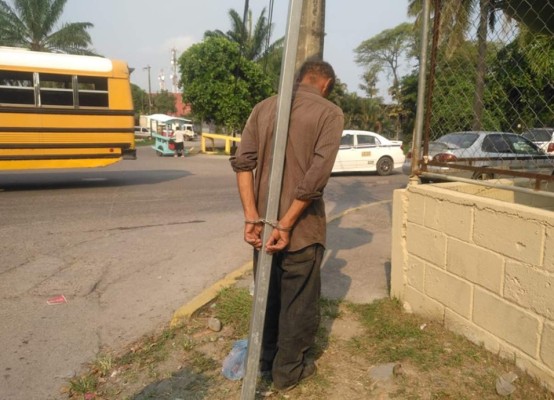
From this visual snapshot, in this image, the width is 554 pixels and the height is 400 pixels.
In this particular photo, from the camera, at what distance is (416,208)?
364 cm

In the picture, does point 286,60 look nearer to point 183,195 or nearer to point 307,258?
point 307,258

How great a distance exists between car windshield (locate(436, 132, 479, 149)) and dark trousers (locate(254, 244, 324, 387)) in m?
1.91

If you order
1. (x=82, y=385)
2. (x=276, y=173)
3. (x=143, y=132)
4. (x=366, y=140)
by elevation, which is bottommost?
(x=82, y=385)

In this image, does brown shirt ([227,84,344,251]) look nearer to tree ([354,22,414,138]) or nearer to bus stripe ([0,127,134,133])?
bus stripe ([0,127,134,133])

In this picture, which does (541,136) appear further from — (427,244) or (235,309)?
(235,309)

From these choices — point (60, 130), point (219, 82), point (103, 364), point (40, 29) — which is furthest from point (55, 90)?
point (40, 29)

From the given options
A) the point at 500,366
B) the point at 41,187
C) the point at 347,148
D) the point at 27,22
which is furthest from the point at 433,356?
the point at 27,22

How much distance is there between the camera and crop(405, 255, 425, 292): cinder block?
3609mm

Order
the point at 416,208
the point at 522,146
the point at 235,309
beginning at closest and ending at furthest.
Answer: the point at 416,208 → the point at 522,146 → the point at 235,309

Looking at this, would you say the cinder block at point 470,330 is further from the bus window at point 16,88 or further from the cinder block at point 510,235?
the bus window at point 16,88

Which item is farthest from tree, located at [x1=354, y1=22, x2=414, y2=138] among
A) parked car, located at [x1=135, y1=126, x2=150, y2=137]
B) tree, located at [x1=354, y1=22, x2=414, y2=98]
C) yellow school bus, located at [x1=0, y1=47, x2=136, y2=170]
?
yellow school bus, located at [x1=0, y1=47, x2=136, y2=170]

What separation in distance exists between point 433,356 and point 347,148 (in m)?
12.9

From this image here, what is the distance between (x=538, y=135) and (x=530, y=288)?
154 centimetres

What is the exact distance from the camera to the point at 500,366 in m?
2.90
